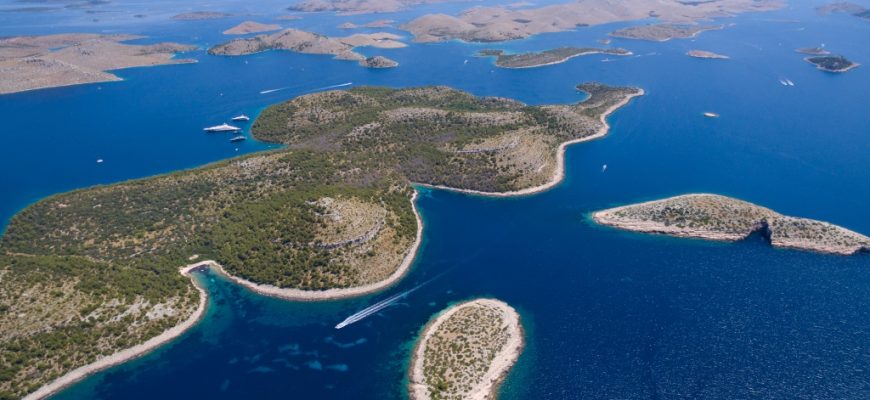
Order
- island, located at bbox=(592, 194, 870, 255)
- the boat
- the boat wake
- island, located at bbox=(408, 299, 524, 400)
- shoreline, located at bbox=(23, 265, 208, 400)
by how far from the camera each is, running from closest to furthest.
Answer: island, located at bbox=(408, 299, 524, 400), shoreline, located at bbox=(23, 265, 208, 400), the boat wake, island, located at bbox=(592, 194, 870, 255), the boat

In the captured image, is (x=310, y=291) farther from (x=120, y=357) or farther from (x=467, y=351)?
(x=467, y=351)

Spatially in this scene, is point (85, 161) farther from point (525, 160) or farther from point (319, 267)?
point (525, 160)

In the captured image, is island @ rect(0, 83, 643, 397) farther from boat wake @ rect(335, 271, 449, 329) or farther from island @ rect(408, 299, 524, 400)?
island @ rect(408, 299, 524, 400)

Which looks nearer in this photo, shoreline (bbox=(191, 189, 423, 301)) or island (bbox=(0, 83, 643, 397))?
island (bbox=(0, 83, 643, 397))

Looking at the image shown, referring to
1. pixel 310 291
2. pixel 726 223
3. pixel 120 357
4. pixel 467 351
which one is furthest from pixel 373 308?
pixel 726 223

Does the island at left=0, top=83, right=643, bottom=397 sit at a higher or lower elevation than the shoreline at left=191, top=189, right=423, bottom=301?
higher

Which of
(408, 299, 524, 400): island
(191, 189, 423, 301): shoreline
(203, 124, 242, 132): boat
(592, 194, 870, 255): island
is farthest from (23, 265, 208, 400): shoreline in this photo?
(203, 124, 242, 132): boat

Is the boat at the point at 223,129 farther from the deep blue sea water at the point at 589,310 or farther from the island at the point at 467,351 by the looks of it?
the island at the point at 467,351
